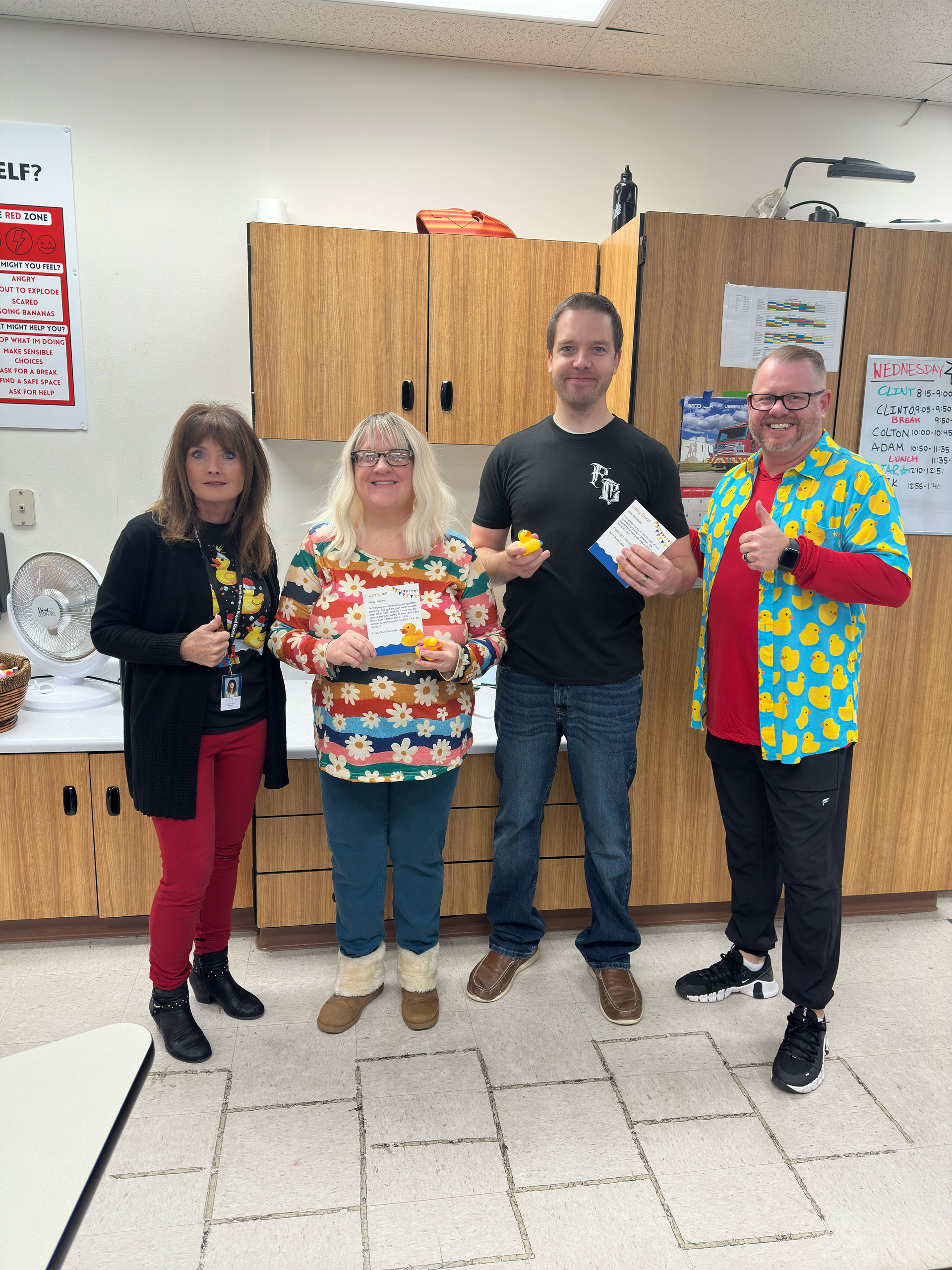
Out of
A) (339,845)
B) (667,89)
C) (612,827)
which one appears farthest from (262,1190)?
(667,89)

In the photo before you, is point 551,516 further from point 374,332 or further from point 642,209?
point 642,209

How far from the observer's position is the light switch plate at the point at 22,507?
2660mm

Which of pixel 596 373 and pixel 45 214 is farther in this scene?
pixel 45 214

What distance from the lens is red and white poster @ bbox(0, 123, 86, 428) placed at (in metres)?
2.49

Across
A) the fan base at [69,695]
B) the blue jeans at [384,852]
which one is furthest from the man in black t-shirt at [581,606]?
the fan base at [69,695]

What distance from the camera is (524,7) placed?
89.0 inches

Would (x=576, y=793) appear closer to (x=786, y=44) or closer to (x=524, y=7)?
(x=524, y=7)

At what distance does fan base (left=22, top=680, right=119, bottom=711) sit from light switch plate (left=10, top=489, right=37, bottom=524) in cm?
53

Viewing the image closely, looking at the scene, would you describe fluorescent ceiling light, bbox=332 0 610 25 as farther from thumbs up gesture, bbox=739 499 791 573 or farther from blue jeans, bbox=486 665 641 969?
blue jeans, bbox=486 665 641 969

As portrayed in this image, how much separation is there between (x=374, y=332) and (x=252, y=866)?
164 cm

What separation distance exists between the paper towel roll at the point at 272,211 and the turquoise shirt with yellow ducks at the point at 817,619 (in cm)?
174

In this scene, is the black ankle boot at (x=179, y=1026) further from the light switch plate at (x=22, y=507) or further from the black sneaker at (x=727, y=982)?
the light switch plate at (x=22, y=507)

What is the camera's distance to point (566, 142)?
2.69 m

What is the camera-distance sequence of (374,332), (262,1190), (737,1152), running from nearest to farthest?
1. (262,1190)
2. (737,1152)
3. (374,332)
